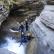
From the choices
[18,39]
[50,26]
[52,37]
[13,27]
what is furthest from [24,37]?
[52,37]

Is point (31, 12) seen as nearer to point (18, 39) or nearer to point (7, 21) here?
point (7, 21)

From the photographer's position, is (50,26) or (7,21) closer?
(50,26)

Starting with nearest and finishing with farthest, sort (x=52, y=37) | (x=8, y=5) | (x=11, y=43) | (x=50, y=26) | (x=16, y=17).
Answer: (x=52, y=37) → (x=50, y=26) → (x=11, y=43) → (x=8, y=5) → (x=16, y=17)

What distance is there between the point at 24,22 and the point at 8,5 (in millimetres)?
492

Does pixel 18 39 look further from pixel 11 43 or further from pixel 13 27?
pixel 13 27

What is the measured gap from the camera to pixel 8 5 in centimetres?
309

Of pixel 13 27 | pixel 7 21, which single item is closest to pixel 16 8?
pixel 7 21

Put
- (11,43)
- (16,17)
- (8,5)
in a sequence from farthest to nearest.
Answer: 1. (16,17)
2. (8,5)
3. (11,43)

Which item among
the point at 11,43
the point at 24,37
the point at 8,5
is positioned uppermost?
the point at 8,5

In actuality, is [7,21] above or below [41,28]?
below

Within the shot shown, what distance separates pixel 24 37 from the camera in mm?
2318

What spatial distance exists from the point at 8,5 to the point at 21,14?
0.45m

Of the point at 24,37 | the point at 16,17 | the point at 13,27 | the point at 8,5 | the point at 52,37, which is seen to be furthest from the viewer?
the point at 16,17

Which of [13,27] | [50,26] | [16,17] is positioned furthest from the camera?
[16,17]
